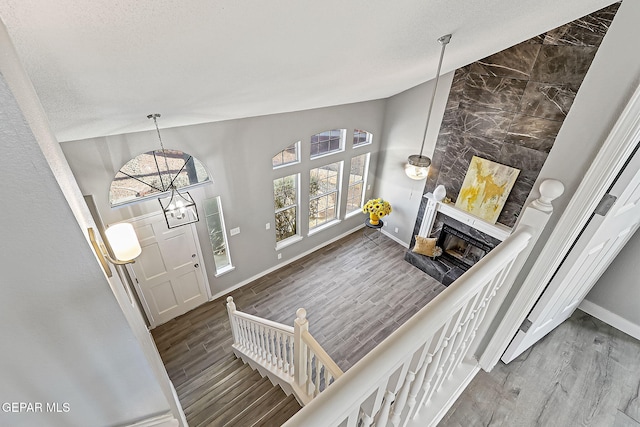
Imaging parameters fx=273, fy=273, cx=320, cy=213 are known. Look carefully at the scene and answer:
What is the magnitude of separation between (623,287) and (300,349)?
12.4 ft

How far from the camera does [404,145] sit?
5176 mm

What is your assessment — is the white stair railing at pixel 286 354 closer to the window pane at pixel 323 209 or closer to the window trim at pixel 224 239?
the window trim at pixel 224 239

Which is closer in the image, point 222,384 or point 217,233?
point 222,384

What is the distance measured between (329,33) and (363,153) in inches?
156

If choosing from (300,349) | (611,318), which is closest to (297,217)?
(300,349)

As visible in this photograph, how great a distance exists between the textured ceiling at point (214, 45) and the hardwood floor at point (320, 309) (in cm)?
289

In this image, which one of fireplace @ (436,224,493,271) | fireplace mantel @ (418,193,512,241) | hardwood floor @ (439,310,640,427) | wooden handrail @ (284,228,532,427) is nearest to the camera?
wooden handrail @ (284,228,532,427)

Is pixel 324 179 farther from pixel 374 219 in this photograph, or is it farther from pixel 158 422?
pixel 158 422

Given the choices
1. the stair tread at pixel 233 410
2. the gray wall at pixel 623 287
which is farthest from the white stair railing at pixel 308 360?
the gray wall at pixel 623 287

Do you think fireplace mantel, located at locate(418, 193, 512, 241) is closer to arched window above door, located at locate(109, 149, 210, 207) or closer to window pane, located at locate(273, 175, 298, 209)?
window pane, located at locate(273, 175, 298, 209)

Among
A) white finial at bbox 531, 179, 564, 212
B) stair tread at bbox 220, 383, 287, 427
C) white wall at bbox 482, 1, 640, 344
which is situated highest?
white wall at bbox 482, 1, 640, 344

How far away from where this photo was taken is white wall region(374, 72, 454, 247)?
458cm

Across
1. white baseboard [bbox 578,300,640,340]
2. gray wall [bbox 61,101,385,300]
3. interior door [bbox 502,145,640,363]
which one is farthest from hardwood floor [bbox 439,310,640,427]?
gray wall [bbox 61,101,385,300]

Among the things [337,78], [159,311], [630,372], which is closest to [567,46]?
[337,78]
